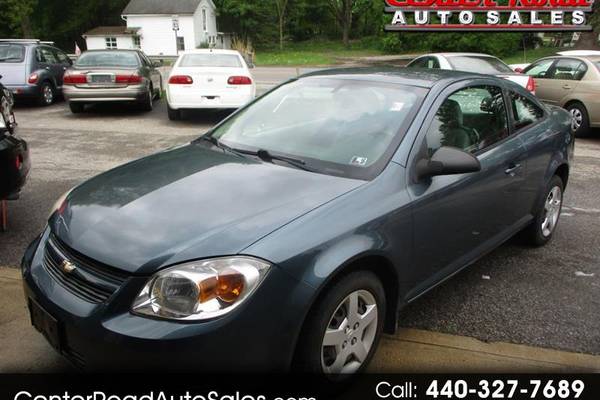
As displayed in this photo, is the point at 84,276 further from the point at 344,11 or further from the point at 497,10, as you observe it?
the point at 344,11

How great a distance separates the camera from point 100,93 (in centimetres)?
1143

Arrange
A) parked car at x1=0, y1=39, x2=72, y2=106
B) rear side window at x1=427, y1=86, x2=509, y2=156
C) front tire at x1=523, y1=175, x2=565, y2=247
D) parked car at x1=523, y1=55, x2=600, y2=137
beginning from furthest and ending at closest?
parked car at x1=0, y1=39, x2=72, y2=106 → parked car at x1=523, y1=55, x2=600, y2=137 → front tire at x1=523, y1=175, x2=565, y2=247 → rear side window at x1=427, y1=86, x2=509, y2=156

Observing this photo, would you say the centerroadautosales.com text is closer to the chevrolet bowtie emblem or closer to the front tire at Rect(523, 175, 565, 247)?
the chevrolet bowtie emblem

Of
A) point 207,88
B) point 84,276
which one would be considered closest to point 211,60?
point 207,88

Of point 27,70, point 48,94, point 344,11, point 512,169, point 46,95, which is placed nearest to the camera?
point 512,169

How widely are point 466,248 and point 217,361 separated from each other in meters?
2.00

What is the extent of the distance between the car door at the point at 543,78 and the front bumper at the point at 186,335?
1015cm

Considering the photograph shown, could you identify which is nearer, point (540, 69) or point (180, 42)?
point (540, 69)

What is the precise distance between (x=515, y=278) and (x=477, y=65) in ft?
25.6

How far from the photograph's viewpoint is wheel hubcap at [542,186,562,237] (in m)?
4.75

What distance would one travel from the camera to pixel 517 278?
4.17 meters

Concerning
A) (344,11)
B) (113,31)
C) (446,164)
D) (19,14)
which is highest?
(344,11)

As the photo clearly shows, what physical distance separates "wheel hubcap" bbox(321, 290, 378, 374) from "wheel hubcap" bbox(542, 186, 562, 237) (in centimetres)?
263

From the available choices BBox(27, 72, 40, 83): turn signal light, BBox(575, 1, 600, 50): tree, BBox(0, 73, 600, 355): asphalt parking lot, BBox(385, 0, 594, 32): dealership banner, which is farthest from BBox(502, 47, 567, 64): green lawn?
BBox(27, 72, 40, 83): turn signal light
